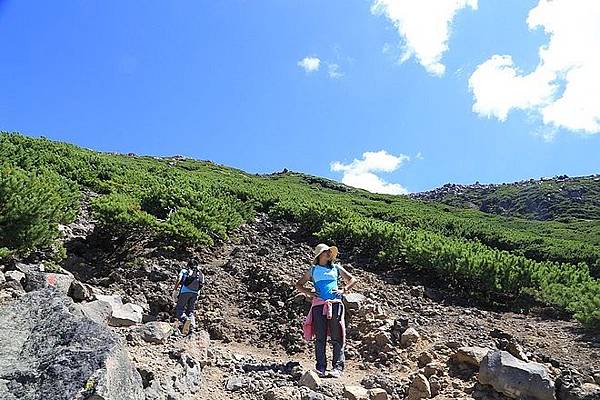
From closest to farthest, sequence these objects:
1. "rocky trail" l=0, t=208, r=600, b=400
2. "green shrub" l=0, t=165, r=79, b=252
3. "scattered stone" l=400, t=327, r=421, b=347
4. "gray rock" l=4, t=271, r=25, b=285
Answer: "rocky trail" l=0, t=208, r=600, b=400 → "gray rock" l=4, t=271, r=25, b=285 → "scattered stone" l=400, t=327, r=421, b=347 → "green shrub" l=0, t=165, r=79, b=252

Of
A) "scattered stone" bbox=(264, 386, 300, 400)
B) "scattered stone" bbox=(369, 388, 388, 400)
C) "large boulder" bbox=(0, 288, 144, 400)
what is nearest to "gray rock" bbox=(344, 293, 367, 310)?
"scattered stone" bbox=(369, 388, 388, 400)

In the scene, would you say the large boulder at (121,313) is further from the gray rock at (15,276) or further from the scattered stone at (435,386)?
the scattered stone at (435,386)

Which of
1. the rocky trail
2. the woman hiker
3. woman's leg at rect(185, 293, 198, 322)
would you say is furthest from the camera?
woman's leg at rect(185, 293, 198, 322)

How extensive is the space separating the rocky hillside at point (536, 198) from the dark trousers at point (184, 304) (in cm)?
5096

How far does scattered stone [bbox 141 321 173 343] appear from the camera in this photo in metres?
5.56

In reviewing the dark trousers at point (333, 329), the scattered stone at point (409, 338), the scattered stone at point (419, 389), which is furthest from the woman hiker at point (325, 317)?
the scattered stone at point (409, 338)

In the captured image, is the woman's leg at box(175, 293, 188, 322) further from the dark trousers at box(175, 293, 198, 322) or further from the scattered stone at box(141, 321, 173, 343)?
the scattered stone at box(141, 321, 173, 343)

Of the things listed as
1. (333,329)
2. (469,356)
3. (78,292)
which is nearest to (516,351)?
(469,356)

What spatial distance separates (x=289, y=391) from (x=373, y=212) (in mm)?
15795

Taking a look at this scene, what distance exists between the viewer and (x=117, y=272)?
912cm

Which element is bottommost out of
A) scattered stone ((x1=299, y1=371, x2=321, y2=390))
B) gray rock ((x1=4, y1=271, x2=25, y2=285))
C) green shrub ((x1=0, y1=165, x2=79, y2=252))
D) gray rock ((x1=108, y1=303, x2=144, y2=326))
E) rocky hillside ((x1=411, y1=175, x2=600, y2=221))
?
scattered stone ((x1=299, y1=371, x2=321, y2=390))

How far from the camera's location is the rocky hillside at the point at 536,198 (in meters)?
59.6

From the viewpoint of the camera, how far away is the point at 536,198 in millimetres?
70688

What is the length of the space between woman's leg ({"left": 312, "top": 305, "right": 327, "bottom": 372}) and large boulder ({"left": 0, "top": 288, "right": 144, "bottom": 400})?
7.80 feet
